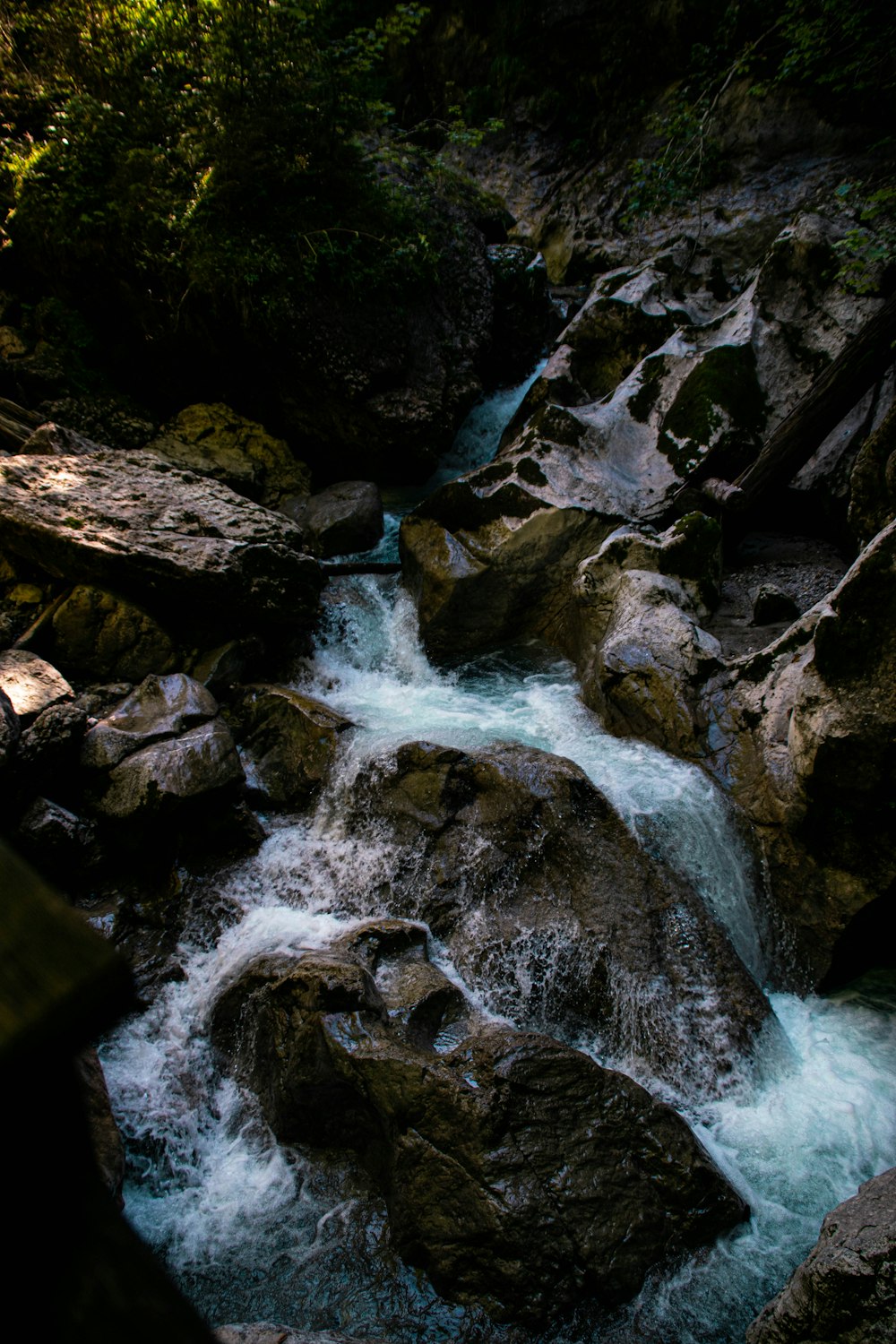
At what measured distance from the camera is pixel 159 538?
19.9 ft

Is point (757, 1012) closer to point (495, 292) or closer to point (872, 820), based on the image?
point (872, 820)

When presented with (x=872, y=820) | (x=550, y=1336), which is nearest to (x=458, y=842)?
(x=550, y=1336)

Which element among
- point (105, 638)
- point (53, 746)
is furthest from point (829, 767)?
point (105, 638)

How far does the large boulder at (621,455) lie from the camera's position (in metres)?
7.40

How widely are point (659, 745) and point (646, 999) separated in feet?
7.15

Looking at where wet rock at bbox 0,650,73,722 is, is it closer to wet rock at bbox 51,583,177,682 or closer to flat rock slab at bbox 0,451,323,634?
wet rock at bbox 51,583,177,682

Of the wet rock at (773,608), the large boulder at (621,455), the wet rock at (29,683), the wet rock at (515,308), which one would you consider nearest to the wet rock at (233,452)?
the large boulder at (621,455)

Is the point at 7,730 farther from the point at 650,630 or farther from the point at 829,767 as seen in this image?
the point at 829,767

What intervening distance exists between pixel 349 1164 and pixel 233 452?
370 inches

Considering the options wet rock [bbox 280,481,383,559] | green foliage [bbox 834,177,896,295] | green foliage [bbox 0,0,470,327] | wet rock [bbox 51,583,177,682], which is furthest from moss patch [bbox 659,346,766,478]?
wet rock [bbox 51,583,177,682]

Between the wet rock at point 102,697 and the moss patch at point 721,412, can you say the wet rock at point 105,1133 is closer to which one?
the wet rock at point 102,697

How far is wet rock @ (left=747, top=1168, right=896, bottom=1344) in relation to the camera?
1.90 meters

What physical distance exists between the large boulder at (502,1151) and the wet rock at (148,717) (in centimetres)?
272

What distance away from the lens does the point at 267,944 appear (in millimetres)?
4309
